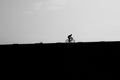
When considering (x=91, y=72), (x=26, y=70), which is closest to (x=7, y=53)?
(x=26, y=70)

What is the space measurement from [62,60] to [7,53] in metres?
2.64

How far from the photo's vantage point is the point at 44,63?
229 inches

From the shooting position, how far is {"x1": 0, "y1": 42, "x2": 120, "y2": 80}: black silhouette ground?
5730mm

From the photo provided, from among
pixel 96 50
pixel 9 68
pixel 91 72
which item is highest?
pixel 96 50

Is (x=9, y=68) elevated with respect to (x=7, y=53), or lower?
lower

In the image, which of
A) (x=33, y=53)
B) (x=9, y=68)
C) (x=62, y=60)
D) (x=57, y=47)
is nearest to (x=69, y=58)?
(x=62, y=60)

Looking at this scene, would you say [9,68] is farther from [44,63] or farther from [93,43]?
[93,43]

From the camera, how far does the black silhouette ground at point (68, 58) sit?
5.73 m

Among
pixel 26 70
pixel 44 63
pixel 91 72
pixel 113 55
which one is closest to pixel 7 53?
pixel 26 70

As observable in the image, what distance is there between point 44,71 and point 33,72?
0.52 m

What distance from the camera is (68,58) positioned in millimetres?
5852

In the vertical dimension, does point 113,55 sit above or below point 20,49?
below

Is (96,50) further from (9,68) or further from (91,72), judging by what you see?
(9,68)

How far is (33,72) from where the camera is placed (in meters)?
5.78
